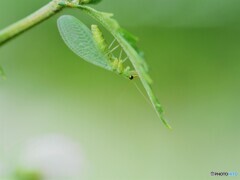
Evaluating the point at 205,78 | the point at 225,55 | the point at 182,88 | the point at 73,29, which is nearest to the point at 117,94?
the point at 182,88

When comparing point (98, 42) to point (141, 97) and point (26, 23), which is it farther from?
point (141, 97)

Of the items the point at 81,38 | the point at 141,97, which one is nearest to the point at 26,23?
the point at 81,38

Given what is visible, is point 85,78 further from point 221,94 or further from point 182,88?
point 221,94

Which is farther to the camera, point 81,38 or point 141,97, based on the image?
point 141,97

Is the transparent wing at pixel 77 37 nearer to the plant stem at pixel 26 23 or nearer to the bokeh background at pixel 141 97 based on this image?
the plant stem at pixel 26 23

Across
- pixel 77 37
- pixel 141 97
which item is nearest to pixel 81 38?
pixel 77 37

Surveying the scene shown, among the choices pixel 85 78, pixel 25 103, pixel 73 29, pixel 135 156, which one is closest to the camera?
pixel 73 29
